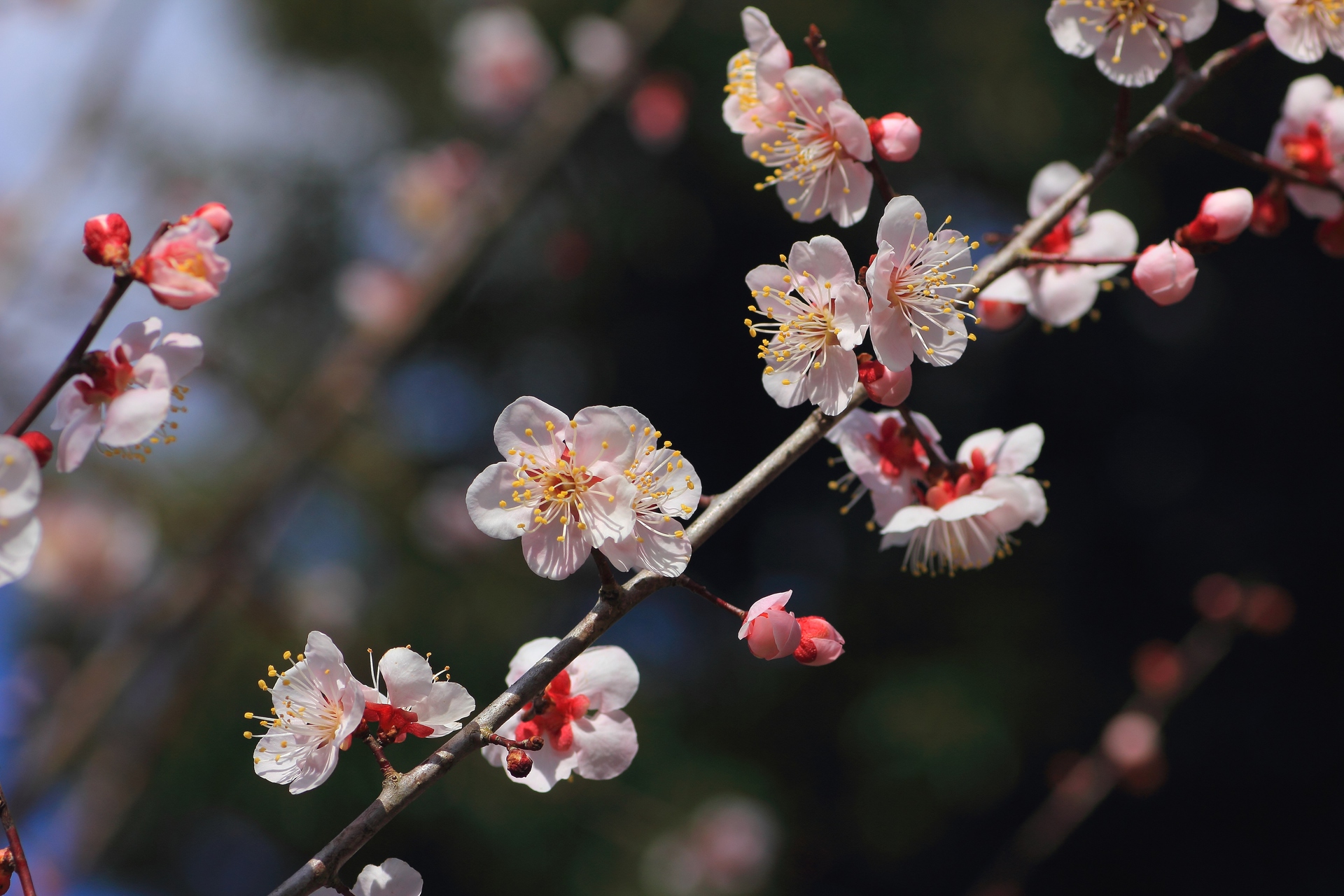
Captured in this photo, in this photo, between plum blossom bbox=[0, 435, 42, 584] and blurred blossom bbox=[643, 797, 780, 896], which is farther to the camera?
blurred blossom bbox=[643, 797, 780, 896]

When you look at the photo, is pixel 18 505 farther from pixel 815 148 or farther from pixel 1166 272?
pixel 1166 272

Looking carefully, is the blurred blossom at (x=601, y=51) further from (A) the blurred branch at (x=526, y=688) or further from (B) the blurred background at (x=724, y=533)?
(A) the blurred branch at (x=526, y=688)

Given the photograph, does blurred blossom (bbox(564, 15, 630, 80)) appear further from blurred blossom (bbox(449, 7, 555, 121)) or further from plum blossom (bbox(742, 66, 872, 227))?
plum blossom (bbox(742, 66, 872, 227))

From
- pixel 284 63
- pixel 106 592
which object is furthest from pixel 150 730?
pixel 284 63

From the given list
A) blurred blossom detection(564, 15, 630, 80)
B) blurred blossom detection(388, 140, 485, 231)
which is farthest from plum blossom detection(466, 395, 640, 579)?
blurred blossom detection(388, 140, 485, 231)

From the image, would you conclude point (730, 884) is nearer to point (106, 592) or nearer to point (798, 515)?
point (798, 515)

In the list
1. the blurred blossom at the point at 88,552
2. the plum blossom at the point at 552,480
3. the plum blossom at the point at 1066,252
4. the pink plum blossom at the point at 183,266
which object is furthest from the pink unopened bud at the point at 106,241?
the blurred blossom at the point at 88,552

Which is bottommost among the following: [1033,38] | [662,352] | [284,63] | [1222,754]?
[284,63]
